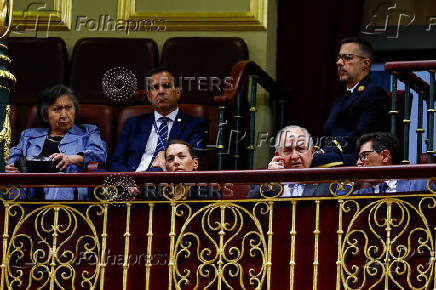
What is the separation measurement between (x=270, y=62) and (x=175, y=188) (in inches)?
90.3

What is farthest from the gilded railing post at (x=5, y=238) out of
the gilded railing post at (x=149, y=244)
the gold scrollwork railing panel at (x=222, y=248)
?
the gold scrollwork railing panel at (x=222, y=248)

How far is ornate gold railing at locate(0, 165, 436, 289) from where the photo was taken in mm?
3670

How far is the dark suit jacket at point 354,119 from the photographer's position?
490 centimetres

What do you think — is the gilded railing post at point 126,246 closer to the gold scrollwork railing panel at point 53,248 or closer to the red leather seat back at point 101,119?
the gold scrollwork railing panel at point 53,248

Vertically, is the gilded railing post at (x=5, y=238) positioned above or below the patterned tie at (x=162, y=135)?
below

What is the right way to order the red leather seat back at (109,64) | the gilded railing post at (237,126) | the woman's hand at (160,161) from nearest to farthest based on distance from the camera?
the woman's hand at (160,161), the gilded railing post at (237,126), the red leather seat back at (109,64)

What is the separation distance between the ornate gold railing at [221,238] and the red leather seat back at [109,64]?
173 centimetres

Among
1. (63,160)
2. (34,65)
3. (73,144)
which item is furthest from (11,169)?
(34,65)

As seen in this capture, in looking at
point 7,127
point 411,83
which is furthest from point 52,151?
point 411,83

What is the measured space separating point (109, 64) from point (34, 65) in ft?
1.41

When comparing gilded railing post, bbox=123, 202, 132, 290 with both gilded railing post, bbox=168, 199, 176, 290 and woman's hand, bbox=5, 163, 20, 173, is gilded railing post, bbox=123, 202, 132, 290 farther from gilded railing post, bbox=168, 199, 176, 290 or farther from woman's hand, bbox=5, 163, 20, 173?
woman's hand, bbox=5, 163, 20, 173

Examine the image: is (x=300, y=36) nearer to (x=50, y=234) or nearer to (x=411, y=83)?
(x=411, y=83)

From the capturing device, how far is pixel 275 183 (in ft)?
12.4

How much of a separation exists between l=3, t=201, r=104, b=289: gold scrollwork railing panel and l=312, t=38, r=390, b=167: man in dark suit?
130 centimetres
